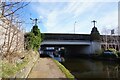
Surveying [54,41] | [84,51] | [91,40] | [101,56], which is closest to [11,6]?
[101,56]

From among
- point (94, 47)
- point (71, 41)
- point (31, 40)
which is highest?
point (31, 40)

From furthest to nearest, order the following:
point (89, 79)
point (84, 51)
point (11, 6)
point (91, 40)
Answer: point (84, 51) → point (91, 40) → point (89, 79) → point (11, 6)

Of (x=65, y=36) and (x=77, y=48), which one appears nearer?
(x=65, y=36)

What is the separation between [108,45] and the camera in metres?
46.8

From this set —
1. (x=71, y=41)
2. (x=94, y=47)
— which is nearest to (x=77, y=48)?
(x=94, y=47)

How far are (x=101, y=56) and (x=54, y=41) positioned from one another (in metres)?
11.0

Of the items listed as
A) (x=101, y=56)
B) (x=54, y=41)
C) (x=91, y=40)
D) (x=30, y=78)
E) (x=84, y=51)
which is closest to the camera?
(x=30, y=78)

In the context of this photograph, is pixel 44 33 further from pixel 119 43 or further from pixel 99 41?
pixel 119 43

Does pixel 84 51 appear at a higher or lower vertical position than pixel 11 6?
lower

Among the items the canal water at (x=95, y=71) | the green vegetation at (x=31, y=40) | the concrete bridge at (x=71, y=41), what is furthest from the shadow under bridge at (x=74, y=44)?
the canal water at (x=95, y=71)

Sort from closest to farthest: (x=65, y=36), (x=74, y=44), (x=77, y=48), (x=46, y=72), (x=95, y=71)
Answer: (x=46, y=72)
(x=95, y=71)
(x=65, y=36)
(x=74, y=44)
(x=77, y=48)

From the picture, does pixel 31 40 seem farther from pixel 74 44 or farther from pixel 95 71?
pixel 74 44

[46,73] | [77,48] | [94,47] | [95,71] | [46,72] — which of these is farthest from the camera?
[77,48]

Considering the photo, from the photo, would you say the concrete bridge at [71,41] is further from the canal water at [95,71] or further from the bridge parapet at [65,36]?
the canal water at [95,71]
